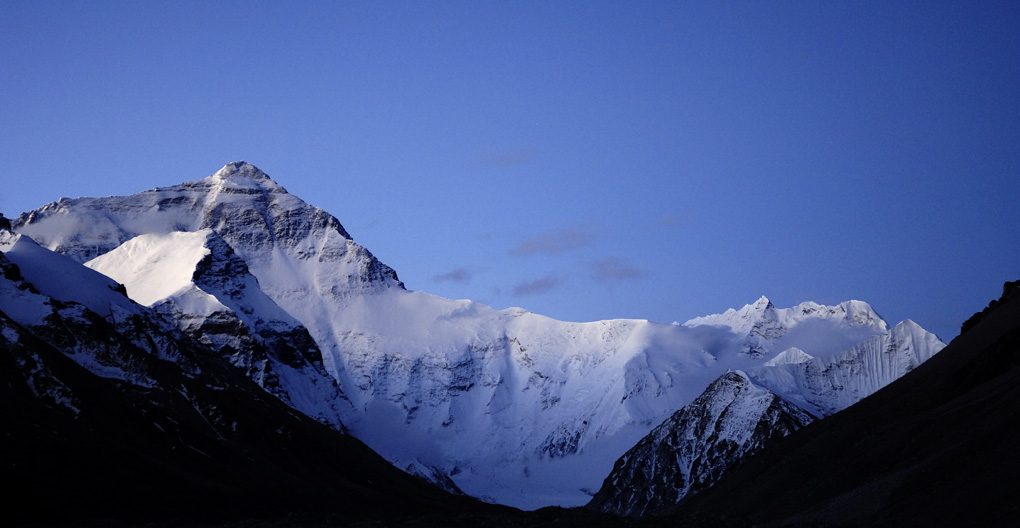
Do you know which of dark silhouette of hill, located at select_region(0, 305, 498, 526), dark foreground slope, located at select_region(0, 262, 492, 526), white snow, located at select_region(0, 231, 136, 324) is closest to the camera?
dark silhouette of hill, located at select_region(0, 305, 498, 526)

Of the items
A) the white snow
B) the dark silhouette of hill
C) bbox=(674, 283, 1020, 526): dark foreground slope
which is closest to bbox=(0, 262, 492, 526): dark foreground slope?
the dark silhouette of hill

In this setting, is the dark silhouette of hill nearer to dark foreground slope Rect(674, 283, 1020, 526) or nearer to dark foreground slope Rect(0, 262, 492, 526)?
A: dark foreground slope Rect(0, 262, 492, 526)

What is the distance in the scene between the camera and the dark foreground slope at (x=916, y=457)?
227 ft

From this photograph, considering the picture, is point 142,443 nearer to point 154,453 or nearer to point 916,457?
point 154,453

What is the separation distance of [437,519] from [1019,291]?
85.0 metres

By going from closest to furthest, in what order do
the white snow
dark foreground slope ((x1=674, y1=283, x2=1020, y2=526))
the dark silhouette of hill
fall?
dark foreground slope ((x1=674, y1=283, x2=1020, y2=526)) → the dark silhouette of hill → the white snow

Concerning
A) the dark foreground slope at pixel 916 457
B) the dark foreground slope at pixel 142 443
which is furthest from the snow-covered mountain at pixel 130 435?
Result: the dark foreground slope at pixel 916 457

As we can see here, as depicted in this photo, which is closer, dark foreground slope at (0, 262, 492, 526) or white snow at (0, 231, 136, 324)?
dark foreground slope at (0, 262, 492, 526)

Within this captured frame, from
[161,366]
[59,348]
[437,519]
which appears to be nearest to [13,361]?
[59,348]

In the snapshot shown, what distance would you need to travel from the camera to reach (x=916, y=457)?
88.4 metres

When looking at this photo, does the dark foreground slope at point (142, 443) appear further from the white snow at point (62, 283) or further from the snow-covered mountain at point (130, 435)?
the white snow at point (62, 283)

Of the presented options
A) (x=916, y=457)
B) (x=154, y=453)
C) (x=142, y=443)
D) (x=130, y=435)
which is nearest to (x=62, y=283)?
(x=130, y=435)

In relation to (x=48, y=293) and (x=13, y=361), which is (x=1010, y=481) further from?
(x=48, y=293)

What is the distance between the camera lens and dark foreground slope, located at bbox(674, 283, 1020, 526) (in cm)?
6925
